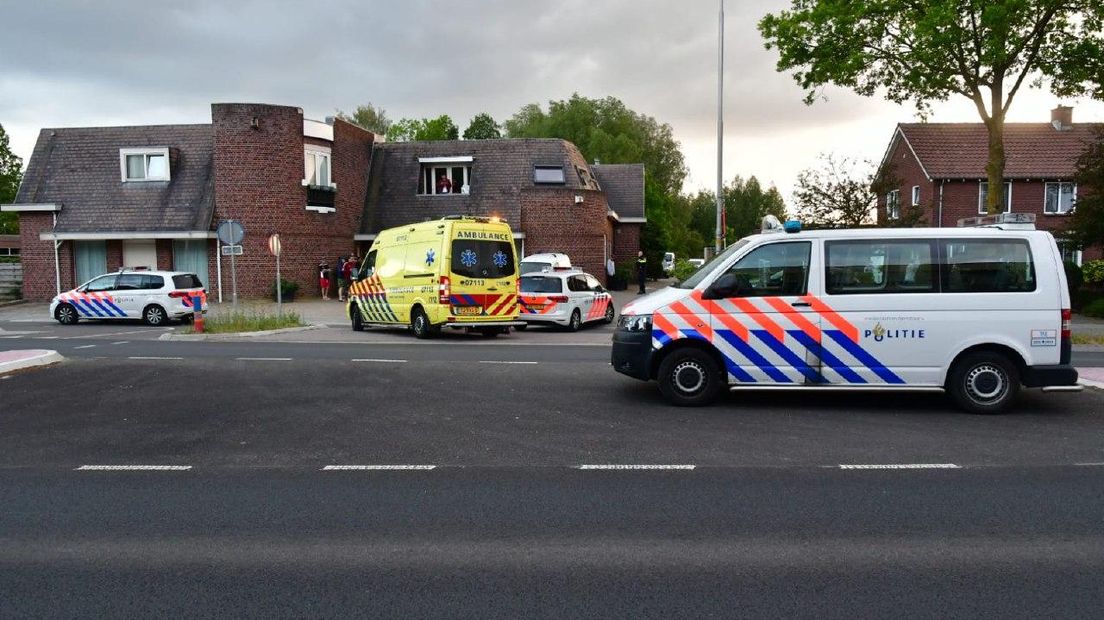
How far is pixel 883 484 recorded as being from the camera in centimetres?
590

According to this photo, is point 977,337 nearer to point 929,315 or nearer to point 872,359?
point 929,315

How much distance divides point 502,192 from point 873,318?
2570 centimetres

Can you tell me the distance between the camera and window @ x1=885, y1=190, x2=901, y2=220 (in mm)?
23678

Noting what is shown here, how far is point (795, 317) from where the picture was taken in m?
8.63

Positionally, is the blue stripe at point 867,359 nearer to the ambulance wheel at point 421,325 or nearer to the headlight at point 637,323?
the headlight at point 637,323

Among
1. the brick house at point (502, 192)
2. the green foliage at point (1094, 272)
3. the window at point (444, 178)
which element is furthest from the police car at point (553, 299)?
the green foliage at point (1094, 272)

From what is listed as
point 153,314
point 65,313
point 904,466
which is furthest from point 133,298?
point 904,466

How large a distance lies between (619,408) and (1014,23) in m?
16.3

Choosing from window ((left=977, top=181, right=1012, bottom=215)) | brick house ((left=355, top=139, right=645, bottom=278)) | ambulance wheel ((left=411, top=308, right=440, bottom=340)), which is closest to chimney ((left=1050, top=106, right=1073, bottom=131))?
window ((left=977, top=181, right=1012, bottom=215))

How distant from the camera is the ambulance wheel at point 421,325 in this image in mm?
17675

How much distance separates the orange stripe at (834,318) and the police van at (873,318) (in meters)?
0.01

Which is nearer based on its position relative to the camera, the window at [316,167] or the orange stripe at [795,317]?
the orange stripe at [795,317]

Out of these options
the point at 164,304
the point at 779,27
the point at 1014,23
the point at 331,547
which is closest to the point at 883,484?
the point at 331,547

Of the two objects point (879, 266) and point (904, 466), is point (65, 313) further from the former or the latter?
point (904, 466)
